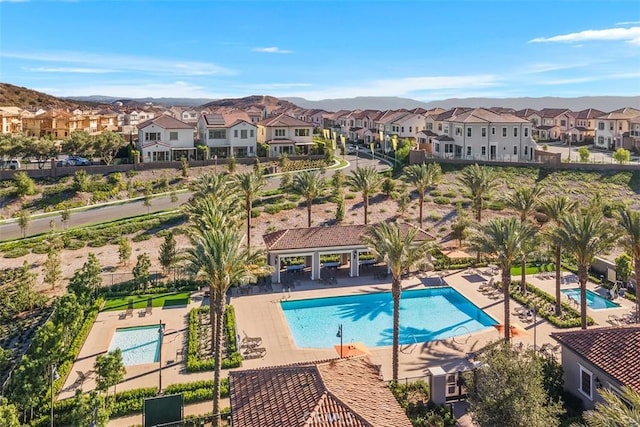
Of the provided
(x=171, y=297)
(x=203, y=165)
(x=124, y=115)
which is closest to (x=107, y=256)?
(x=171, y=297)

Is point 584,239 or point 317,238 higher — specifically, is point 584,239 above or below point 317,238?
above

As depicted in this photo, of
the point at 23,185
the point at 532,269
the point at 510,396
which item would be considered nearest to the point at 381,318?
the point at 532,269

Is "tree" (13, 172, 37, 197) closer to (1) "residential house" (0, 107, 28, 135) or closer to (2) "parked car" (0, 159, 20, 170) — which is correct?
(2) "parked car" (0, 159, 20, 170)

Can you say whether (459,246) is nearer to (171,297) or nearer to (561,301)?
(561,301)

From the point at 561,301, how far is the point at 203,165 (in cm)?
4850

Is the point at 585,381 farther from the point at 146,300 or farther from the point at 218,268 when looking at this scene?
the point at 146,300

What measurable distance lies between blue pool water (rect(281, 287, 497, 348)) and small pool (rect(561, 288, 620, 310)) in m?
7.36

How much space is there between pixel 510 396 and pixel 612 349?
6.77 meters

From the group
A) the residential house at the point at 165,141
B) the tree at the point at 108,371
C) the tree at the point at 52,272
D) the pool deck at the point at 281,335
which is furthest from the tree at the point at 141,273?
the residential house at the point at 165,141

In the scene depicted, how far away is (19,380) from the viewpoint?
67.4 ft

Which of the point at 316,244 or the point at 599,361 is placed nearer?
the point at 599,361

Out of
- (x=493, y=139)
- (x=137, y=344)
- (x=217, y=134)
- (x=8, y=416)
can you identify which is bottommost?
(x=137, y=344)

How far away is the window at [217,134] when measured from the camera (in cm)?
7538

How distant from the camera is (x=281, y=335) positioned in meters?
30.0
